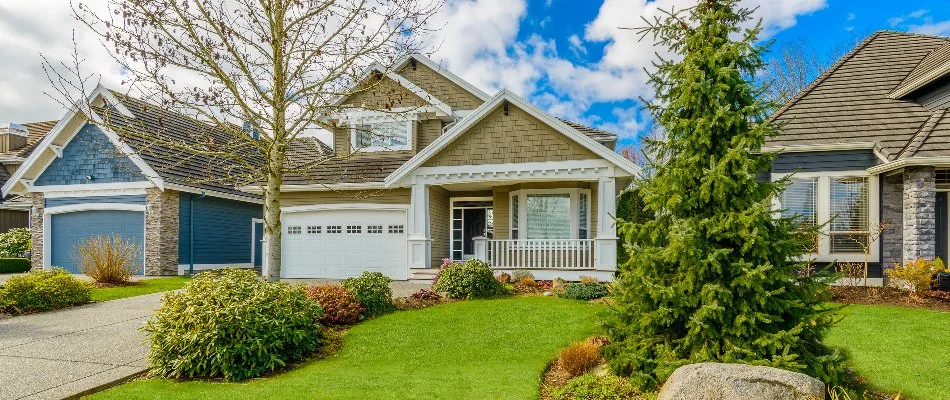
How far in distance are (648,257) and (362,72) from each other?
20.4 ft

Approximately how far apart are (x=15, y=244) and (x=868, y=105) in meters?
30.6

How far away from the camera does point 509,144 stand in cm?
1441

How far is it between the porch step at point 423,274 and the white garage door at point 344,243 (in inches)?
39.6

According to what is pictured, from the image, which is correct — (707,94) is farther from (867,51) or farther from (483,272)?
(867,51)

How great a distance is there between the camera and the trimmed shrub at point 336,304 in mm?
9164

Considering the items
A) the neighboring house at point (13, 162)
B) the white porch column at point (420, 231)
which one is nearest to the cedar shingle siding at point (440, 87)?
the white porch column at point (420, 231)

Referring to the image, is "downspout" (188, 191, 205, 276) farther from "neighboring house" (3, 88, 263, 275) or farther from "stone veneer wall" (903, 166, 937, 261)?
"stone veneer wall" (903, 166, 937, 261)

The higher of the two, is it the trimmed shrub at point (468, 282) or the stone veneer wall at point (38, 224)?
the stone veneer wall at point (38, 224)

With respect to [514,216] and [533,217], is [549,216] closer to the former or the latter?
[533,217]

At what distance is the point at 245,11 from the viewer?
895cm

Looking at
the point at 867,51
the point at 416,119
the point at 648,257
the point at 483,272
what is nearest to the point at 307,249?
the point at 416,119

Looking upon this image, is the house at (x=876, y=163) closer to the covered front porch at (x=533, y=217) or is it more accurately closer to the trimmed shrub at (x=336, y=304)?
the covered front porch at (x=533, y=217)

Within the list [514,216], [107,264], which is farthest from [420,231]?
[107,264]

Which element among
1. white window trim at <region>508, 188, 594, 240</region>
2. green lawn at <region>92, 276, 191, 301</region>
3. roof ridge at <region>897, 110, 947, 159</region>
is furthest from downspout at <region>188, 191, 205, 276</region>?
roof ridge at <region>897, 110, 947, 159</region>
